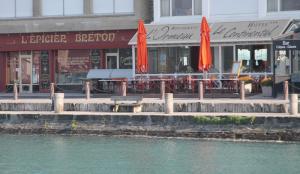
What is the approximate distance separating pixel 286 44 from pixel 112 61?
13879 millimetres

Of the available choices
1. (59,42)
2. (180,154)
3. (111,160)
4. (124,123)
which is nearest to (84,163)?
(111,160)

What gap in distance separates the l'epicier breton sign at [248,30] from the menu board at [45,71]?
10.8 metres

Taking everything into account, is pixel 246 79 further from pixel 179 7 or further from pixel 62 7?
pixel 62 7

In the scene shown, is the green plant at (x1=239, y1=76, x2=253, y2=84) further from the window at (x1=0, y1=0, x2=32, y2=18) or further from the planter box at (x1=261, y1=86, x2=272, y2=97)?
the window at (x1=0, y1=0, x2=32, y2=18)

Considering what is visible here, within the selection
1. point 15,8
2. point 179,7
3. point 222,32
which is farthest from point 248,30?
point 15,8

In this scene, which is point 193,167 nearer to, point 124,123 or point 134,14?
point 124,123

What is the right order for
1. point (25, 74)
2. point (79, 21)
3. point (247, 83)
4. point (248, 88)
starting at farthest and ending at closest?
point (25, 74) < point (79, 21) < point (247, 83) < point (248, 88)

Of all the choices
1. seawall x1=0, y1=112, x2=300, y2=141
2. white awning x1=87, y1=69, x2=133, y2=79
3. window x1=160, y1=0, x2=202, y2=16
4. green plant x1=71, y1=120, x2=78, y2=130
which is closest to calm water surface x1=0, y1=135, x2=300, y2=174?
seawall x1=0, y1=112, x2=300, y2=141

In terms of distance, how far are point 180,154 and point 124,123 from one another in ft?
13.8

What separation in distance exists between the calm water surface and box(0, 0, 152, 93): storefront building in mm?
14262

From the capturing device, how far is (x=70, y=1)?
1593 inches

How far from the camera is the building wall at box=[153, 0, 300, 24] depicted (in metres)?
35.8

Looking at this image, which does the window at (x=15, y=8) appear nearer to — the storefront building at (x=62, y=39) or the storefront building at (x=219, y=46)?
the storefront building at (x=62, y=39)

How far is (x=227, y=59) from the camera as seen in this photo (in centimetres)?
3638
